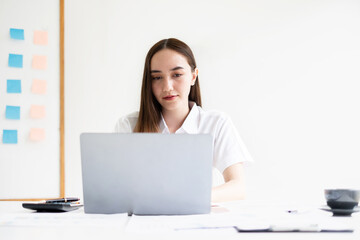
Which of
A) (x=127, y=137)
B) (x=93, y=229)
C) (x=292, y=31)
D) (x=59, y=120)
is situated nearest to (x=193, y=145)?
(x=127, y=137)

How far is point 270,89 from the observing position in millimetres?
2885

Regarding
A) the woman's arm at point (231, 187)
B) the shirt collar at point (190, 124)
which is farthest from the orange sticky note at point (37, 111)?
the woman's arm at point (231, 187)

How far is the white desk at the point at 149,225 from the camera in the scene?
68cm

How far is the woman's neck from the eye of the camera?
1959mm

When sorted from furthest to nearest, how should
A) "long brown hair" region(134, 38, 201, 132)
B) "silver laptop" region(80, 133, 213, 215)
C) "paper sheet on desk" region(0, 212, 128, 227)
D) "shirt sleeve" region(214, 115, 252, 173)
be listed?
"long brown hair" region(134, 38, 201, 132) → "shirt sleeve" region(214, 115, 252, 173) → "silver laptop" region(80, 133, 213, 215) → "paper sheet on desk" region(0, 212, 128, 227)

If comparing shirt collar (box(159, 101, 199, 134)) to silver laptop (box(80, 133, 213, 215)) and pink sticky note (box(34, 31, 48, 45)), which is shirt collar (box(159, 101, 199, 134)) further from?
pink sticky note (box(34, 31, 48, 45))

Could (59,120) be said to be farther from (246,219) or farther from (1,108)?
(246,219)

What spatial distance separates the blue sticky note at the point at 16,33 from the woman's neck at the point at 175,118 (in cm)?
138

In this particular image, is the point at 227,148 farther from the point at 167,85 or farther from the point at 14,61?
the point at 14,61

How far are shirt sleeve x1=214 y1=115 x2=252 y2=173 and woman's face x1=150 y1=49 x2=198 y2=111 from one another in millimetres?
233

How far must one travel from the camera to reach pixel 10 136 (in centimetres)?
271

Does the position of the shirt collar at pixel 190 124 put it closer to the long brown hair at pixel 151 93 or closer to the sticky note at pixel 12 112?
the long brown hair at pixel 151 93

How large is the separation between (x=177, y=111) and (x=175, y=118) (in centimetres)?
5

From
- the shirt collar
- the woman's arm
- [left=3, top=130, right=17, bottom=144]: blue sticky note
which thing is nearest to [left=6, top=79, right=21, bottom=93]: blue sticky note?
[left=3, top=130, right=17, bottom=144]: blue sticky note
